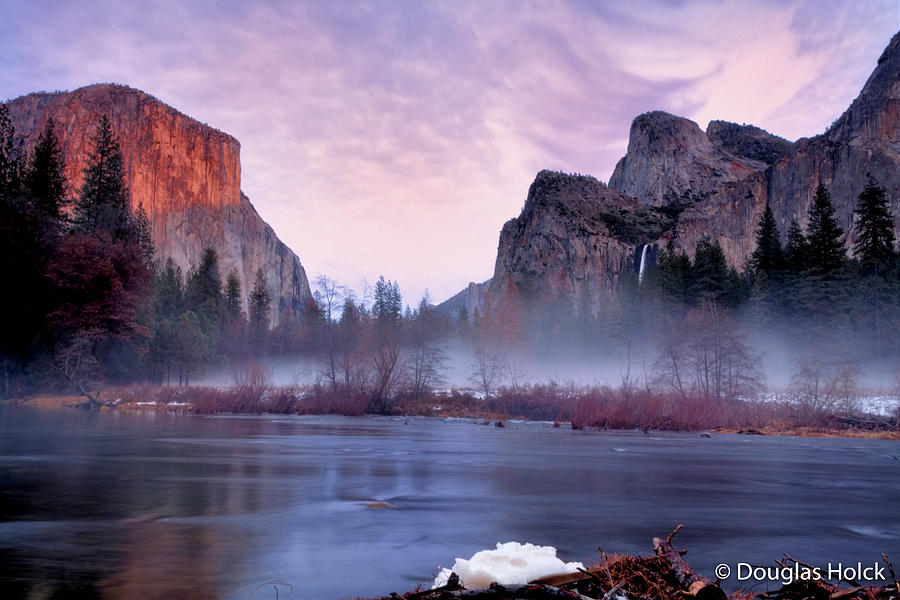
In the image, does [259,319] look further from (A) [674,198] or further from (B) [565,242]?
(A) [674,198]

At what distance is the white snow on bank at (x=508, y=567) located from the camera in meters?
3.25

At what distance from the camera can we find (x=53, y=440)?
1847cm

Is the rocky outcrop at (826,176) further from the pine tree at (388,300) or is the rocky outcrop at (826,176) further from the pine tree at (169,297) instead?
the pine tree at (169,297)

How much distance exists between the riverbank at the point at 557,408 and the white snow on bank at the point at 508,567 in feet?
85.0

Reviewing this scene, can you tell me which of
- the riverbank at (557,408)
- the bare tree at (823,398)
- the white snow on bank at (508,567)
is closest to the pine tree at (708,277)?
the bare tree at (823,398)

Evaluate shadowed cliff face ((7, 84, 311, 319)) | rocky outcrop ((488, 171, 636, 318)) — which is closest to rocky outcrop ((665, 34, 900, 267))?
rocky outcrop ((488, 171, 636, 318))

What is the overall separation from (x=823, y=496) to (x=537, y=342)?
8238 centimetres

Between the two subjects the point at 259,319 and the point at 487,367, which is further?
the point at 259,319

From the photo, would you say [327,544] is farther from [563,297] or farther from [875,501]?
[563,297]

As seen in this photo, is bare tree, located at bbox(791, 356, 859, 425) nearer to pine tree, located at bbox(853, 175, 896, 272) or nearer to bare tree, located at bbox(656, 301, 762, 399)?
bare tree, located at bbox(656, 301, 762, 399)

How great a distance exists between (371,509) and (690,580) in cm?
676

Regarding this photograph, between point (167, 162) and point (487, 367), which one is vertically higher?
point (167, 162)

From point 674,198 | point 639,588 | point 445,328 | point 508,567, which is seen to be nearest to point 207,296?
point 445,328

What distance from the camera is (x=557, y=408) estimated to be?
109 feet
